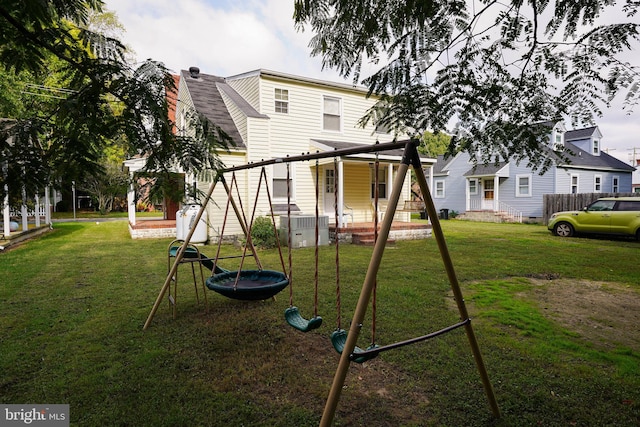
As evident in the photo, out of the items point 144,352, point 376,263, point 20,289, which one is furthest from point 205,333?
point 20,289

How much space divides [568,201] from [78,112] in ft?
66.5

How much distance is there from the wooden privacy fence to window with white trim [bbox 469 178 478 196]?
468 centimetres

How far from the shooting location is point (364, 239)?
37.6ft

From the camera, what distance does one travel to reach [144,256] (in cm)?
922

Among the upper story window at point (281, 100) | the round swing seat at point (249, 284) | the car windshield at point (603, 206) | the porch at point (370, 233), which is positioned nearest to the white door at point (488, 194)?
the car windshield at point (603, 206)

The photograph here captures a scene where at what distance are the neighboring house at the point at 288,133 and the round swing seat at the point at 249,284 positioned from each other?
6724 millimetres

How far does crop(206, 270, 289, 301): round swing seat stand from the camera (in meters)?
3.79

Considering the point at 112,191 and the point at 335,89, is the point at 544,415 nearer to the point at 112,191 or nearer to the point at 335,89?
the point at 112,191

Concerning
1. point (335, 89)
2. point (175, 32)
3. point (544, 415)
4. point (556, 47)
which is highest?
point (335, 89)

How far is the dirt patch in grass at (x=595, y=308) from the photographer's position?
4.14 m

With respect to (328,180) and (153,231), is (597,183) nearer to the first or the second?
(328,180)

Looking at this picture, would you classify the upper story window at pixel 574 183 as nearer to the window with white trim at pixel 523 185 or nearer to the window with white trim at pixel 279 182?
the window with white trim at pixel 523 185

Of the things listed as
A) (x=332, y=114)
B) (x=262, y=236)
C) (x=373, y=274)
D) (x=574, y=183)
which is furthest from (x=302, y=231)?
(x=574, y=183)

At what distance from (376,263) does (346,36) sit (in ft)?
8.93
